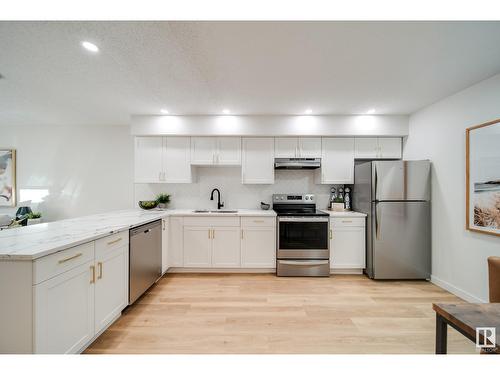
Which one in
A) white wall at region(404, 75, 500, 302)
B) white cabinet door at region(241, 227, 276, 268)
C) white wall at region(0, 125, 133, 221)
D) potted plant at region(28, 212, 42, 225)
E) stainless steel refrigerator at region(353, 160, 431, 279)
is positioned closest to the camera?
white wall at region(404, 75, 500, 302)

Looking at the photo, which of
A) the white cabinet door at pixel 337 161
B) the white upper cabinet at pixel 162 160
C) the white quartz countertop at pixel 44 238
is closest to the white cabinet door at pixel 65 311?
the white quartz countertop at pixel 44 238

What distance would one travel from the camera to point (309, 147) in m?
3.63

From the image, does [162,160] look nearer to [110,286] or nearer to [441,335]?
[110,286]

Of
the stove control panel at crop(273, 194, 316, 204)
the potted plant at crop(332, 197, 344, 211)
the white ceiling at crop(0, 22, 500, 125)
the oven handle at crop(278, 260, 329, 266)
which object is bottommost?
the oven handle at crop(278, 260, 329, 266)

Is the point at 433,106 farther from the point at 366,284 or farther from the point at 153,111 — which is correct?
the point at 153,111

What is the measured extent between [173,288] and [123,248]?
3.33 feet

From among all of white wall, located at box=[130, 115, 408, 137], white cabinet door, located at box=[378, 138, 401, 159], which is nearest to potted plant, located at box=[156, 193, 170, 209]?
white wall, located at box=[130, 115, 408, 137]

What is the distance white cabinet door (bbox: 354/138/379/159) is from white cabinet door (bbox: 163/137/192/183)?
2.81 m

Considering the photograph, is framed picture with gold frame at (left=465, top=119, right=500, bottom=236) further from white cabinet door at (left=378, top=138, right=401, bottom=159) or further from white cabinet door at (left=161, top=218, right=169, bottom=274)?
white cabinet door at (left=161, top=218, right=169, bottom=274)

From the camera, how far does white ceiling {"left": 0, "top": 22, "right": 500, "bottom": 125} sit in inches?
63.5

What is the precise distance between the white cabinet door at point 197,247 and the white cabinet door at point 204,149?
3.66 feet

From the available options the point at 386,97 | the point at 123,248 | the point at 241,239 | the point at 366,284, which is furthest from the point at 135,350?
the point at 386,97

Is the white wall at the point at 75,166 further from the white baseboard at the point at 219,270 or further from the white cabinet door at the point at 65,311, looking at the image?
the white cabinet door at the point at 65,311

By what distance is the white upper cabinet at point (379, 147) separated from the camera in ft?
11.8
